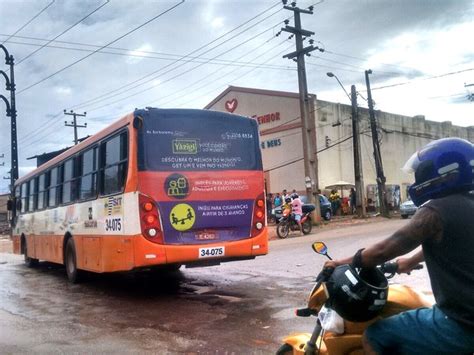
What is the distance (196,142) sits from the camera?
27.6 feet

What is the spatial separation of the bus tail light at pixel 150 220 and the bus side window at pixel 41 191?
6.18 metres

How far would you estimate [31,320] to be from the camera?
23.6ft

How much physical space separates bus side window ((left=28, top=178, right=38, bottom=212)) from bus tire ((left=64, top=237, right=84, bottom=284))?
350cm

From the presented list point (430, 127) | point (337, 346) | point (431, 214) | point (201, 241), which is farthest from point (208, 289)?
point (430, 127)

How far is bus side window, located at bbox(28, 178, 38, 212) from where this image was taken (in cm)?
1388

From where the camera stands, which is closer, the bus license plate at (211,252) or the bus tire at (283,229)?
the bus license plate at (211,252)

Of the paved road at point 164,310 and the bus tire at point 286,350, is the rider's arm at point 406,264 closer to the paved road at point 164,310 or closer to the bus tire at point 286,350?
the bus tire at point 286,350

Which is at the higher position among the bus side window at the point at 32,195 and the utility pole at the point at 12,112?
the utility pole at the point at 12,112

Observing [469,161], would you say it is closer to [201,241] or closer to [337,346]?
[337,346]

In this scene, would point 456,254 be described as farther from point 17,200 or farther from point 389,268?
point 17,200

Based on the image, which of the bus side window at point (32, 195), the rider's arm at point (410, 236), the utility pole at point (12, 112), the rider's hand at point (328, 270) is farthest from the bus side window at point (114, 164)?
the utility pole at point (12, 112)

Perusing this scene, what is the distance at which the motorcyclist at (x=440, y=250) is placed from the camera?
2.30 metres

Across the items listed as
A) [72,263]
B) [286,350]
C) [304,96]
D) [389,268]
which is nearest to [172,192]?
[72,263]

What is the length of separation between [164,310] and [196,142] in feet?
8.87
